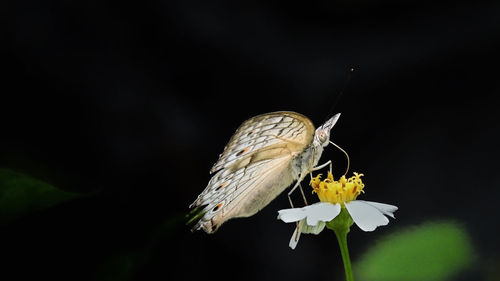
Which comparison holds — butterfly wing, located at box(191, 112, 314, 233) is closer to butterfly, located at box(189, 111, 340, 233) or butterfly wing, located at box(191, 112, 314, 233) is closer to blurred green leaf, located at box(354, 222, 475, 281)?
butterfly, located at box(189, 111, 340, 233)

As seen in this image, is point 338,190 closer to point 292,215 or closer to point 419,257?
point 292,215

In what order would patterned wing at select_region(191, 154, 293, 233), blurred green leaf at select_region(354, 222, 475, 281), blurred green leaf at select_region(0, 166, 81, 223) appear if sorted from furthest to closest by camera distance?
blurred green leaf at select_region(354, 222, 475, 281) → patterned wing at select_region(191, 154, 293, 233) → blurred green leaf at select_region(0, 166, 81, 223)

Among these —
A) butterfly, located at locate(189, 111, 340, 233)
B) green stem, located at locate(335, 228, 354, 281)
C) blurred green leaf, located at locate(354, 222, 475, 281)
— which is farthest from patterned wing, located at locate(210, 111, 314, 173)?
blurred green leaf, located at locate(354, 222, 475, 281)

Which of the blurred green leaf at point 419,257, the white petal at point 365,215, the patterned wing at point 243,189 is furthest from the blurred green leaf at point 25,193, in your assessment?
the blurred green leaf at point 419,257

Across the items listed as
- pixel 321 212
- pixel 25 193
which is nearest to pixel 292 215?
pixel 321 212

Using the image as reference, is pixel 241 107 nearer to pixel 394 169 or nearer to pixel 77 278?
pixel 394 169

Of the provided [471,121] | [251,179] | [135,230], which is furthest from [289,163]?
[471,121]
